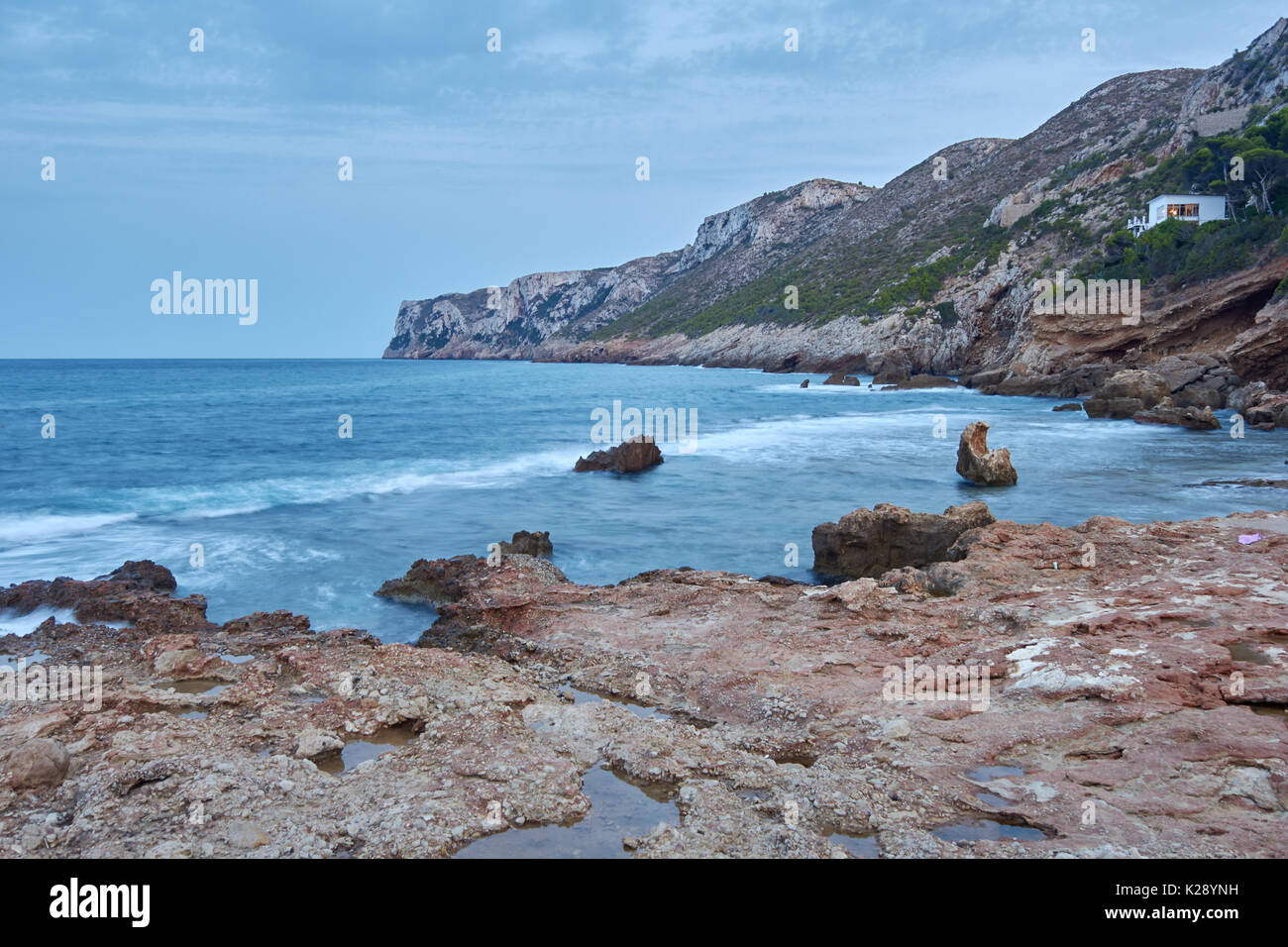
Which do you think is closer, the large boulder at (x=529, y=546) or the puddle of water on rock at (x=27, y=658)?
the puddle of water on rock at (x=27, y=658)

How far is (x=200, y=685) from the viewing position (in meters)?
7.18

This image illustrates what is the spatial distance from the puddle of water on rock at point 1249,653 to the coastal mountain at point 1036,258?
32.4 meters

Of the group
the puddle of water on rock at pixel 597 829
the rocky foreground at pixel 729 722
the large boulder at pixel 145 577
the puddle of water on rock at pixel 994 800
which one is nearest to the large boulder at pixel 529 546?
the rocky foreground at pixel 729 722

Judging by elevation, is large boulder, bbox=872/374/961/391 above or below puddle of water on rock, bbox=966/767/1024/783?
above

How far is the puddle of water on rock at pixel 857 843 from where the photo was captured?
14.6ft

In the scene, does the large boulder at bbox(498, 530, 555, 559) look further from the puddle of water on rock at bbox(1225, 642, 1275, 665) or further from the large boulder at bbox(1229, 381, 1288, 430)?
the large boulder at bbox(1229, 381, 1288, 430)

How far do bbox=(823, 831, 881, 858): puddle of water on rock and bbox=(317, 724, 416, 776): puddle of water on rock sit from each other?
3.29 meters

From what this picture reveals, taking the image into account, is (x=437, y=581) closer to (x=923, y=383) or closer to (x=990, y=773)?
(x=990, y=773)

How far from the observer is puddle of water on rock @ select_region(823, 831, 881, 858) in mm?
4461

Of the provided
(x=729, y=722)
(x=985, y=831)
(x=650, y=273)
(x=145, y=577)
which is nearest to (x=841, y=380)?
(x=145, y=577)

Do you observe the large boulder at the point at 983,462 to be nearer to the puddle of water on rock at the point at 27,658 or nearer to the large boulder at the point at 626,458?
the large boulder at the point at 626,458

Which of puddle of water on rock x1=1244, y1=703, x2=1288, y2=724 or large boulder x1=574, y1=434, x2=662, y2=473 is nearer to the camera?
puddle of water on rock x1=1244, y1=703, x2=1288, y2=724

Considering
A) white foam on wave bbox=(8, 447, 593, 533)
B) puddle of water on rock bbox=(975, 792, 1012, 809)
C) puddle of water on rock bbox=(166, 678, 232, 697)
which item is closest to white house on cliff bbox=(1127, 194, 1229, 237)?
white foam on wave bbox=(8, 447, 593, 533)
